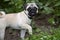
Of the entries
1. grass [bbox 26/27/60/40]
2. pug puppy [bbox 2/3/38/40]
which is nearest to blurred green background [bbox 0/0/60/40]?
grass [bbox 26/27/60/40]

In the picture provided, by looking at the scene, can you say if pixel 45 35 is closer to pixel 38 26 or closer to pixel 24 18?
pixel 24 18

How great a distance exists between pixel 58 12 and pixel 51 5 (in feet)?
1.33

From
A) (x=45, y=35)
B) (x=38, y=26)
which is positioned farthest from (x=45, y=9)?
(x=45, y=35)

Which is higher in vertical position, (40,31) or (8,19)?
(8,19)

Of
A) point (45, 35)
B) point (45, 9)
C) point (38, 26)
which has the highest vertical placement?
point (45, 9)

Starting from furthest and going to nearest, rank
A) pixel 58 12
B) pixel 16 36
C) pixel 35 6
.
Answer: pixel 58 12, pixel 16 36, pixel 35 6

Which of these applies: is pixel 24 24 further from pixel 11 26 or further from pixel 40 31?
pixel 40 31

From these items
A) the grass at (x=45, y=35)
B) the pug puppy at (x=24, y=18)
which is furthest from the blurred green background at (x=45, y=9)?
the pug puppy at (x=24, y=18)

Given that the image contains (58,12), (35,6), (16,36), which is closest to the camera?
(35,6)

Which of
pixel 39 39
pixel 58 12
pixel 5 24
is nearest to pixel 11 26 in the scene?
pixel 5 24

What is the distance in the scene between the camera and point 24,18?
666 cm

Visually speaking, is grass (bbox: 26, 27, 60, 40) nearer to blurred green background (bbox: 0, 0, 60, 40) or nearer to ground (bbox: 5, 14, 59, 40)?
blurred green background (bbox: 0, 0, 60, 40)

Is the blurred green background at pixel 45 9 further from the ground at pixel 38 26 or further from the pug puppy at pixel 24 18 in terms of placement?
the pug puppy at pixel 24 18

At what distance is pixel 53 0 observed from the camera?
26.5ft
